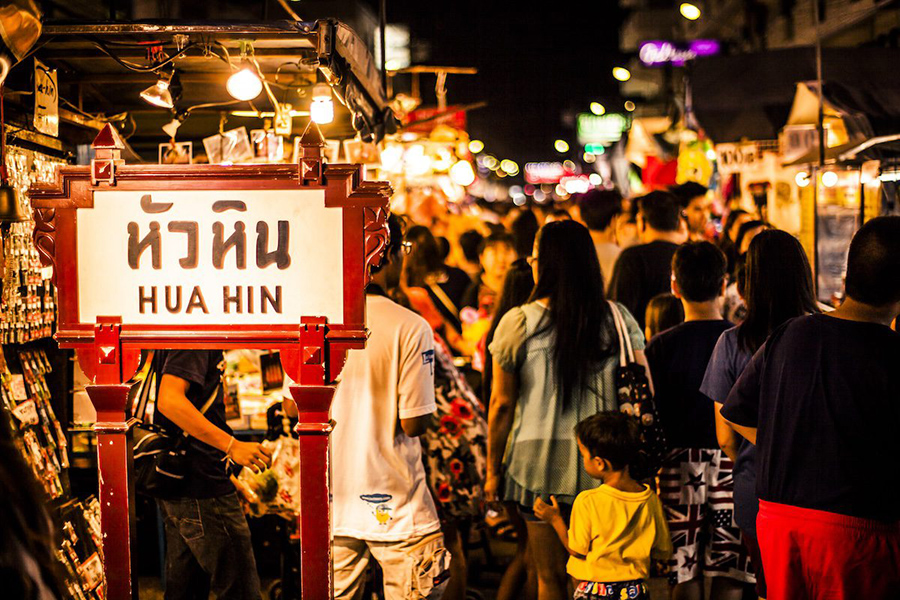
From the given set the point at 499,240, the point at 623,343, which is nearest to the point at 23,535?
the point at 623,343

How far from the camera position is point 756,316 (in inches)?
175

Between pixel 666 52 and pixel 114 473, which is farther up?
pixel 666 52

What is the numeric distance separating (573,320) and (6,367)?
3.03 metres

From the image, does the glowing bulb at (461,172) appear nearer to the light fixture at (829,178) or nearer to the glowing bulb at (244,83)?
the light fixture at (829,178)

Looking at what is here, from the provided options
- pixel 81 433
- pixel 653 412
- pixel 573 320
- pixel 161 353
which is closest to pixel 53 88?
pixel 161 353

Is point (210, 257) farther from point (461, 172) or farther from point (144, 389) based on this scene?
point (461, 172)

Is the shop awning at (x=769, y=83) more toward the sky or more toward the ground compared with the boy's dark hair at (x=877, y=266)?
more toward the sky

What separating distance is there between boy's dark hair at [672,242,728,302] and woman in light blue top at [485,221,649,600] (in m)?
0.52

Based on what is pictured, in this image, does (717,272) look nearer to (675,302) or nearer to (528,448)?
(675,302)

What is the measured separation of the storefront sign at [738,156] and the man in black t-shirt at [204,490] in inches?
379

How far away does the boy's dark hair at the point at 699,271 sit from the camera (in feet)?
16.9

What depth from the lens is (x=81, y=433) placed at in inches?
243

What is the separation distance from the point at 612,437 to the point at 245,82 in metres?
3.07

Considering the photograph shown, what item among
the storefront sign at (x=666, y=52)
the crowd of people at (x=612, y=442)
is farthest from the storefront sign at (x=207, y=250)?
the storefront sign at (x=666, y=52)
